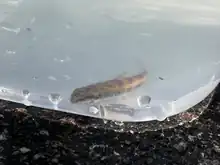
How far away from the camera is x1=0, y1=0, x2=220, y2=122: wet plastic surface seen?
1194 mm

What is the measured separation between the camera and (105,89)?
1.18m

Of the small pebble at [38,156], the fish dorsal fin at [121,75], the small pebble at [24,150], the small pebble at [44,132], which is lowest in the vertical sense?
the small pebble at [38,156]

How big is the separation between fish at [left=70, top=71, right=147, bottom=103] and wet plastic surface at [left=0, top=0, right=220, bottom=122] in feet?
0.04

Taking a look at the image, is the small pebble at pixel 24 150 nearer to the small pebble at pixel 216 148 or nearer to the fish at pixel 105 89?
the fish at pixel 105 89

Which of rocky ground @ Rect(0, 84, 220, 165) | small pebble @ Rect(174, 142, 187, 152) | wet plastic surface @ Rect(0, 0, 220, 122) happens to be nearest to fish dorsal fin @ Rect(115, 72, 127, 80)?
wet plastic surface @ Rect(0, 0, 220, 122)

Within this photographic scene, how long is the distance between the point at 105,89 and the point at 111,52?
0.16 metres

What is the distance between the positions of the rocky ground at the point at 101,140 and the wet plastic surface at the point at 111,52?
2 cm

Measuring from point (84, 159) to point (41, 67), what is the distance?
1.07ft

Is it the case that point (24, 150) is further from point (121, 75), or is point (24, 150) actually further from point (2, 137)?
point (121, 75)

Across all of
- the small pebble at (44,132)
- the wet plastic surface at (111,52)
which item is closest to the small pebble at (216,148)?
the wet plastic surface at (111,52)

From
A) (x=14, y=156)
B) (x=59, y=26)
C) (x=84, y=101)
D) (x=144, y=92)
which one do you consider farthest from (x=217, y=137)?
(x=59, y=26)

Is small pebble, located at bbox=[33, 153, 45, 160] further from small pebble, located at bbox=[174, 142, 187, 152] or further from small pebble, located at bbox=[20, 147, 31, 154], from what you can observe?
small pebble, located at bbox=[174, 142, 187, 152]

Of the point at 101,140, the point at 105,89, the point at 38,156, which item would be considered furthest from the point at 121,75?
the point at 38,156

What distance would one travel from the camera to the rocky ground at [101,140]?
3.48 ft
